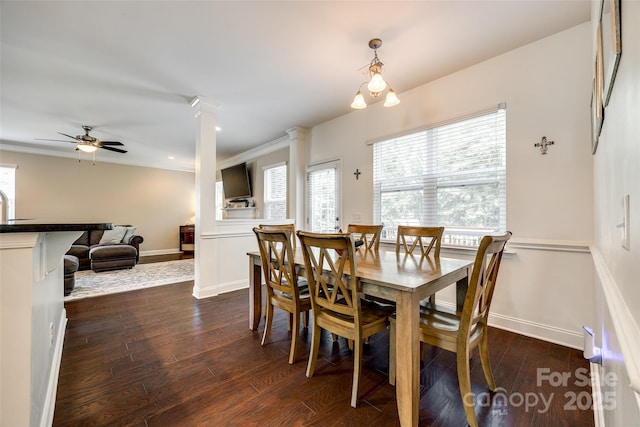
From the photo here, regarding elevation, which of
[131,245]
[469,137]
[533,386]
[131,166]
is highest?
[131,166]

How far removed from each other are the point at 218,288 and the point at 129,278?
6.77 ft

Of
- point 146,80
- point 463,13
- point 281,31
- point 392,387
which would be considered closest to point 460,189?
point 463,13

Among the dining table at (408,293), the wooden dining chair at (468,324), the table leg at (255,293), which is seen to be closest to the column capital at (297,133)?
the table leg at (255,293)

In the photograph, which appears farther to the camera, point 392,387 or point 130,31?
point 130,31

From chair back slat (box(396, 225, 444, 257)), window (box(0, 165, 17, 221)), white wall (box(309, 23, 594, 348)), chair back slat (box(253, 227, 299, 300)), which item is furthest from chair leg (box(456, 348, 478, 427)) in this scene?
window (box(0, 165, 17, 221))

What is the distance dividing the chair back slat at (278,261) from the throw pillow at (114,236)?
16.8 ft

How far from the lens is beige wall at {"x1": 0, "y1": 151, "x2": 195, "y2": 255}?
552 cm

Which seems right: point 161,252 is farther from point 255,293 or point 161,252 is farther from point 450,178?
point 450,178

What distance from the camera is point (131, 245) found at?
5.56 m

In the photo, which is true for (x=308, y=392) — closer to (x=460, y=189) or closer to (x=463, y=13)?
(x=460, y=189)

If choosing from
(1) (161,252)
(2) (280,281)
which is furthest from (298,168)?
(1) (161,252)

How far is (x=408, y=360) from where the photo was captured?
4.25 ft

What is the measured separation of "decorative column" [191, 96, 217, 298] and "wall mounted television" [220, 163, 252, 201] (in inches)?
103

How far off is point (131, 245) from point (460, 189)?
642 centimetres
